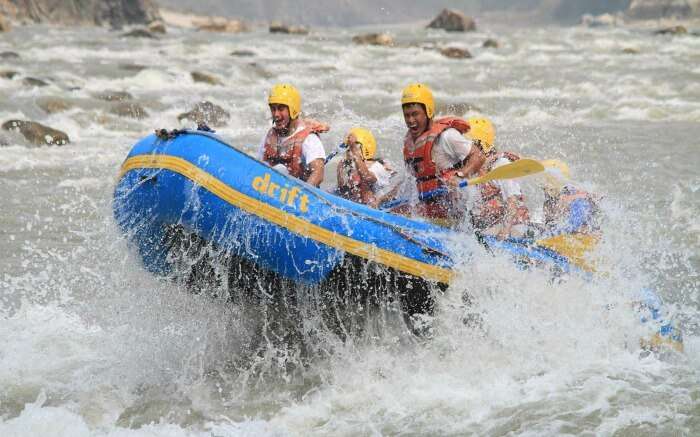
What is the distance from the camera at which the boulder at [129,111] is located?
1587cm

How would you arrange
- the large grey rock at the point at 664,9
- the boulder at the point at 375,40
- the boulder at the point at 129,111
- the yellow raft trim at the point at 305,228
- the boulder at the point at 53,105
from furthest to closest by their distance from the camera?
the large grey rock at the point at 664,9, the boulder at the point at 375,40, the boulder at the point at 129,111, the boulder at the point at 53,105, the yellow raft trim at the point at 305,228

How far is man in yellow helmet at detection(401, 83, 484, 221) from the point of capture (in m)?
6.16

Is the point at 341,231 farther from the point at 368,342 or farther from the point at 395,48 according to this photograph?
the point at 395,48

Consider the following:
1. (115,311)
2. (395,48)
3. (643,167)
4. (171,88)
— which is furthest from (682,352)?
(395,48)

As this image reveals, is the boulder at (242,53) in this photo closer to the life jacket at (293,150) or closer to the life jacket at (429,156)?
the life jacket at (293,150)

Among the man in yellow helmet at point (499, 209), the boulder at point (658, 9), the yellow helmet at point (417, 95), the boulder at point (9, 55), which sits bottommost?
the boulder at point (658, 9)

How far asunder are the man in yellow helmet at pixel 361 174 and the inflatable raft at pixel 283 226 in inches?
36.8

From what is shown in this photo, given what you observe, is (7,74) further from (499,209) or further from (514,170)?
(514,170)

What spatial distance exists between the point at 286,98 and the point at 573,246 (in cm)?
218

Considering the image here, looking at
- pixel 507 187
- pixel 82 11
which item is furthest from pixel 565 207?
pixel 82 11

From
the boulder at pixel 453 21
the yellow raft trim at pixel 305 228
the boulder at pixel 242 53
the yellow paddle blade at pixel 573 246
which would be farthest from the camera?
the boulder at pixel 453 21

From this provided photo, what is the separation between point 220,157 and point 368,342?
4.92 feet

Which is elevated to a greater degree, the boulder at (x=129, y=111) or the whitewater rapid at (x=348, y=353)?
the boulder at (x=129, y=111)

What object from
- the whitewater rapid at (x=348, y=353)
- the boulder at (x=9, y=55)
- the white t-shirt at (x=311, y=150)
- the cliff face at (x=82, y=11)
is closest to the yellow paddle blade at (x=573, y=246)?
the whitewater rapid at (x=348, y=353)
